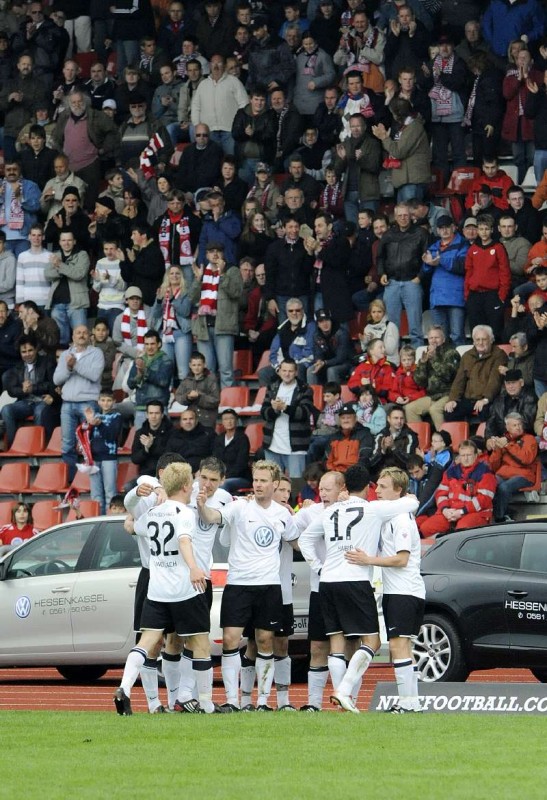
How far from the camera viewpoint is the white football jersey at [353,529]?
13.5 m

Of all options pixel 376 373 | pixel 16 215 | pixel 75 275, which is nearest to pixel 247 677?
pixel 376 373

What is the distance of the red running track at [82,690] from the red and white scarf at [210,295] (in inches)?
268

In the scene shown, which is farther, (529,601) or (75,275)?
(75,275)

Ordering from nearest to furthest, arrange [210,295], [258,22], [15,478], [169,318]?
[210,295] → [169,318] → [15,478] → [258,22]

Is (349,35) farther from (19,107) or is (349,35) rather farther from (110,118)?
(19,107)

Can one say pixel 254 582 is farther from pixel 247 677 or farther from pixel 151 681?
pixel 151 681

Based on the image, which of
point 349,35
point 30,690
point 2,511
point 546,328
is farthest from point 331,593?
point 349,35

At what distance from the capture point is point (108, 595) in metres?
17.3

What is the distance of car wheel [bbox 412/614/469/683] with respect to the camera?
52.3ft

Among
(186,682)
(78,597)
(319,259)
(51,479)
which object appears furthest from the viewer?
(51,479)

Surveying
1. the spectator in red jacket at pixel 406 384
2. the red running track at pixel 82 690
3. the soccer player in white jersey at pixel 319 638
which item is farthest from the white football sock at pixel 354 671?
the spectator in red jacket at pixel 406 384

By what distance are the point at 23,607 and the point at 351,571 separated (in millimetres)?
5330

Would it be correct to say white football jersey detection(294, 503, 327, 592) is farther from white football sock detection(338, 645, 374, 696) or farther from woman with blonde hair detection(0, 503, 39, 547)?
woman with blonde hair detection(0, 503, 39, 547)

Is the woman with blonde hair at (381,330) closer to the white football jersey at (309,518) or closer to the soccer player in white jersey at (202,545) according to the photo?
the white football jersey at (309,518)
